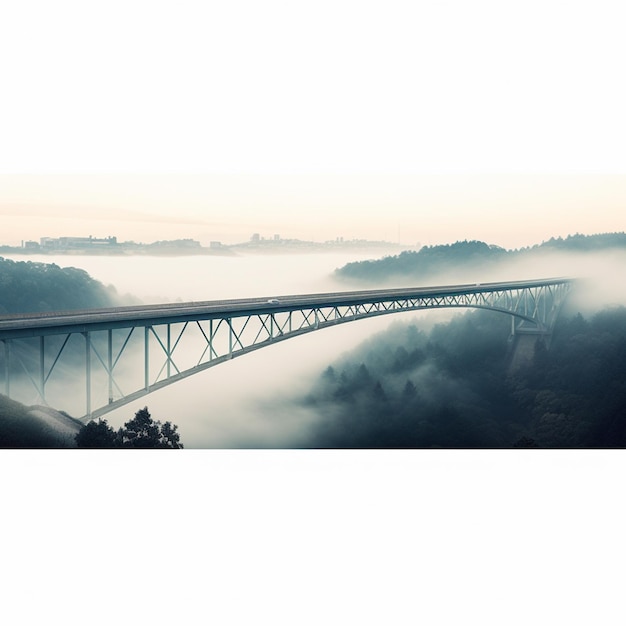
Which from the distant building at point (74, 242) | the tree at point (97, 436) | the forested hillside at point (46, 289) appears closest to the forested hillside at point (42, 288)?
the forested hillside at point (46, 289)

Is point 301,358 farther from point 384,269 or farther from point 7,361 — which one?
point 7,361

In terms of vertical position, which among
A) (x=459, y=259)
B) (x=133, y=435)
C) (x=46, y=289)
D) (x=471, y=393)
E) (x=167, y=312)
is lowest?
(x=133, y=435)

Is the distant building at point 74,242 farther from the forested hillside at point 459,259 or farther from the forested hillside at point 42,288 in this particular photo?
the forested hillside at point 459,259

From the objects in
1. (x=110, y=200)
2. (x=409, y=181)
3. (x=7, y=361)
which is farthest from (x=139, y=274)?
(x=409, y=181)

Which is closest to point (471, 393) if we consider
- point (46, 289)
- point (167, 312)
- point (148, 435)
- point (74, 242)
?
point (167, 312)

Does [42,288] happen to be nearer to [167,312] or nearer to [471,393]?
[167,312]
